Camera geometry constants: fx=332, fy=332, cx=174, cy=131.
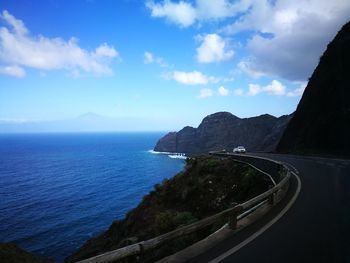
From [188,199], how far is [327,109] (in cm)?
2682

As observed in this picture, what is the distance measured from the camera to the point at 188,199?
26.7 metres

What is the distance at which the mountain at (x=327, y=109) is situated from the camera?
38.1 m

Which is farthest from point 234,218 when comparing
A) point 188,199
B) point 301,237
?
point 188,199

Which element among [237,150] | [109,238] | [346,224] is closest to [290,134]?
[237,150]

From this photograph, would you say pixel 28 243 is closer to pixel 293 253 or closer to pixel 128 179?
pixel 293 253

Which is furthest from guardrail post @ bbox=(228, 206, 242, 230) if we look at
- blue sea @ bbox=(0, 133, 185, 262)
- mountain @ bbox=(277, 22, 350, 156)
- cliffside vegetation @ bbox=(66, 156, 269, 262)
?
blue sea @ bbox=(0, 133, 185, 262)

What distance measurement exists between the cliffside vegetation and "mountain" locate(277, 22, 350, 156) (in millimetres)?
14089

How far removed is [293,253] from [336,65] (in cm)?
4512

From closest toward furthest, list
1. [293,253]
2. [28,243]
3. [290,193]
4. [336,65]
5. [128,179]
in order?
[293,253]
[290,193]
[28,243]
[336,65]
[128,179]

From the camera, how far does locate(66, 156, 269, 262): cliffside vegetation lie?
19670 mm

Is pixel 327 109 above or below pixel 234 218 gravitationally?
above

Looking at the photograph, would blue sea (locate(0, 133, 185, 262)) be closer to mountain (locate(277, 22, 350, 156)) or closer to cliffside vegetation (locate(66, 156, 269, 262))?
cliffside vegetation (locate(66, 156, 269, 262))

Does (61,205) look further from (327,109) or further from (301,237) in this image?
(301,237)

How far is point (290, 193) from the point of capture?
14484 mm
